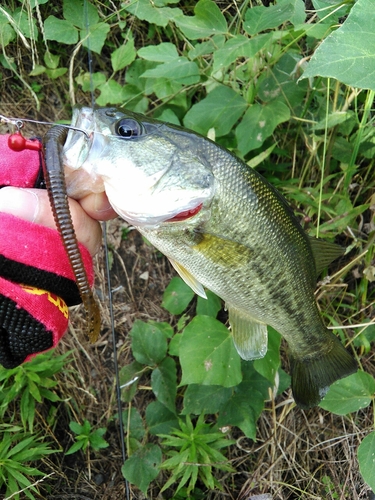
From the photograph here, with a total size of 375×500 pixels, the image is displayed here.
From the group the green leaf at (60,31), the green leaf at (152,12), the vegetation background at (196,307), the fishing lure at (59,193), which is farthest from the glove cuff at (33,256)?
the green leaf at (60,31)

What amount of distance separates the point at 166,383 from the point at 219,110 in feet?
5.06

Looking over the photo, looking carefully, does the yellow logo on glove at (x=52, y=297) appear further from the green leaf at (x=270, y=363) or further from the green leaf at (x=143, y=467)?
the green leaf at (x=143, y=467)

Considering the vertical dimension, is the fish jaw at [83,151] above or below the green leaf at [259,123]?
above

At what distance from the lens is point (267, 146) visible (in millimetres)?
2699

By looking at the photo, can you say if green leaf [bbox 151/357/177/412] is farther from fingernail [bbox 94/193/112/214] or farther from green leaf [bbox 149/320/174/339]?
fingernail [bbox 94/193/112/214]

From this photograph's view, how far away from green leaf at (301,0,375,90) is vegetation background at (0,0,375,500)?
0.68 metres

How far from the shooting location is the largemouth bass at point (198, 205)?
1.55 metres

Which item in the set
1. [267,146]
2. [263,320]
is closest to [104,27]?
[267,146]

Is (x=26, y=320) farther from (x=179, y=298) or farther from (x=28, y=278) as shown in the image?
(x=179, y=298)

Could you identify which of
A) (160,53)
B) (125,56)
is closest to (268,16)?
(160,53)

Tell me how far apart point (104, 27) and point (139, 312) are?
1.78 metres

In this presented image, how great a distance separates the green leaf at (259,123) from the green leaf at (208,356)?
2.95 feet

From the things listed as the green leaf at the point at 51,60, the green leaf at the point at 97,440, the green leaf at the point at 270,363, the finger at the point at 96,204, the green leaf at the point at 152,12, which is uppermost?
the green leaf at the point at 152,12

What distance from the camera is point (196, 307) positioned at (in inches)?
112
